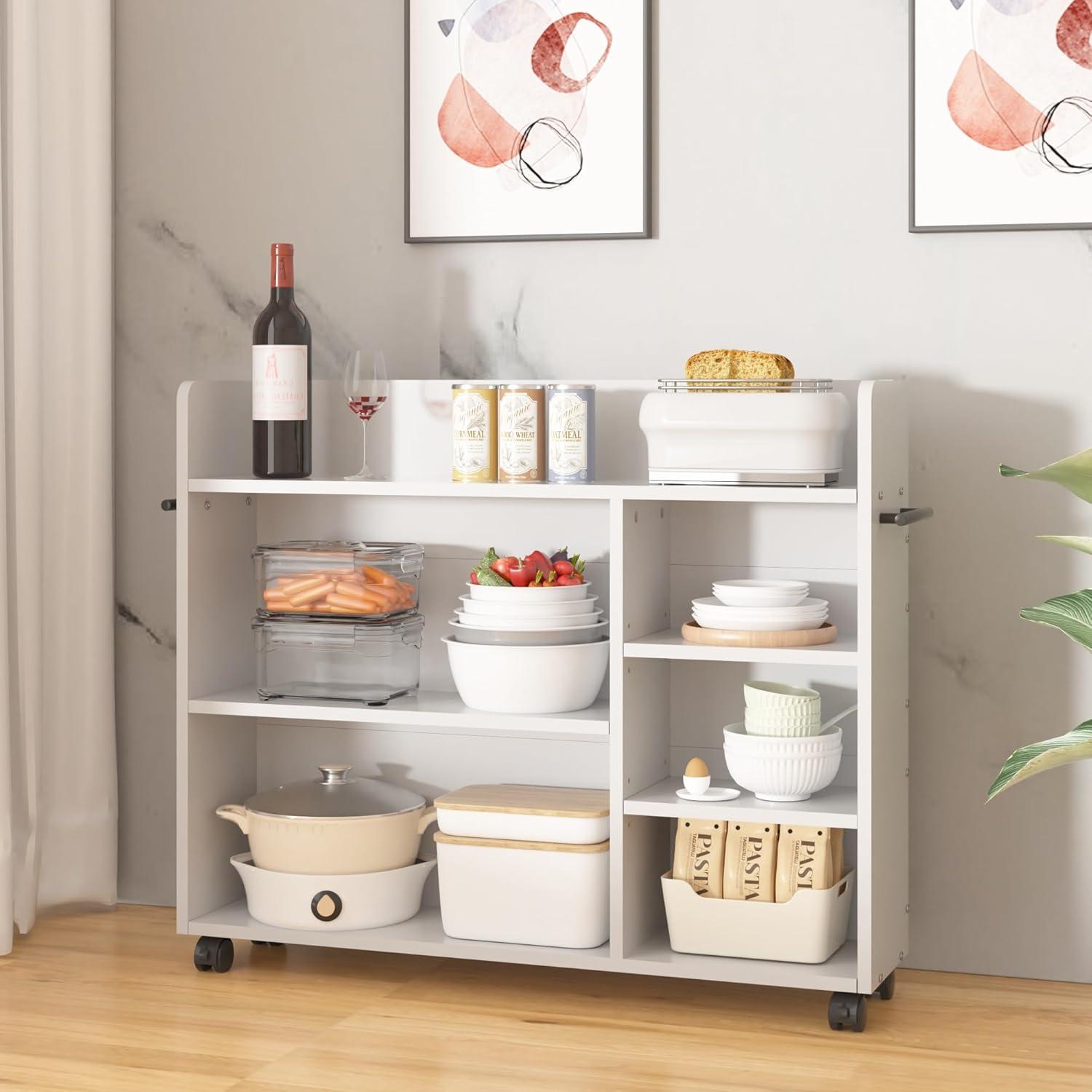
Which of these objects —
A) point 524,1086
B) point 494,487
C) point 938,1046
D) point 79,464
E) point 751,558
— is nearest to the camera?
point 524,1086

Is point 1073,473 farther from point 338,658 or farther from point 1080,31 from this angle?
point 338,658

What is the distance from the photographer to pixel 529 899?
2297 millimetres

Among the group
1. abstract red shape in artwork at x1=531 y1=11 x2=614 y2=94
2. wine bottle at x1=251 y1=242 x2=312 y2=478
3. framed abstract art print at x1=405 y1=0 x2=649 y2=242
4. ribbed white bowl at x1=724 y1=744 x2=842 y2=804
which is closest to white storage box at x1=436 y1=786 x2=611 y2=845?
ribbed white bowl at x1=724 y1=744 x2=842 y2=804

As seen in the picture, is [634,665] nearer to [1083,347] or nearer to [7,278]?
[1083,347]

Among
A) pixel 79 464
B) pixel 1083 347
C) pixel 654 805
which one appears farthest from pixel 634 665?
pixel 79 464

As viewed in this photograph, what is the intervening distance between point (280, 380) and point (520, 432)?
39 centimetres

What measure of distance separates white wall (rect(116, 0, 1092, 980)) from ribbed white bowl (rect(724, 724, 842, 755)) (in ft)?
0.96

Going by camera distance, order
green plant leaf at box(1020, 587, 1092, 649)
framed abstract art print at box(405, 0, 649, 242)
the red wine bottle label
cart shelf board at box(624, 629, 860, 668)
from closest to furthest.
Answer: green plant leaf at box(1020, 587, 1092, 649) → cart shelf board at box(624, 629, 860, 668) → the red wine bottle label → framed abstract art print at box(405, 0, 649, 242)

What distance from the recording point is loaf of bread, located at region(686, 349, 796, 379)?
2.21 metres

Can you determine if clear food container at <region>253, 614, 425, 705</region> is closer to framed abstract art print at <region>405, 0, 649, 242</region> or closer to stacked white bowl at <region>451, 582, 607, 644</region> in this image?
stacked white bowl at <region>451, 582, 607, 644</region>

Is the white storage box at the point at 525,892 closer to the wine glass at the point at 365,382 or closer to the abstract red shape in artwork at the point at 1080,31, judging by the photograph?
the wine glass at the point at 365,382

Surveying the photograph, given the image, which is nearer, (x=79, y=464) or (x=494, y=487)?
(x=494, y=487)

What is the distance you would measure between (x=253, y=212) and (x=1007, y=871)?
167cm

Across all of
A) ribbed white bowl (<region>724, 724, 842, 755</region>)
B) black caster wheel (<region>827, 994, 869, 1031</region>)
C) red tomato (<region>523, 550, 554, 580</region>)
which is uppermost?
red tomato (<region>523, 550, 554, 580</region>)
